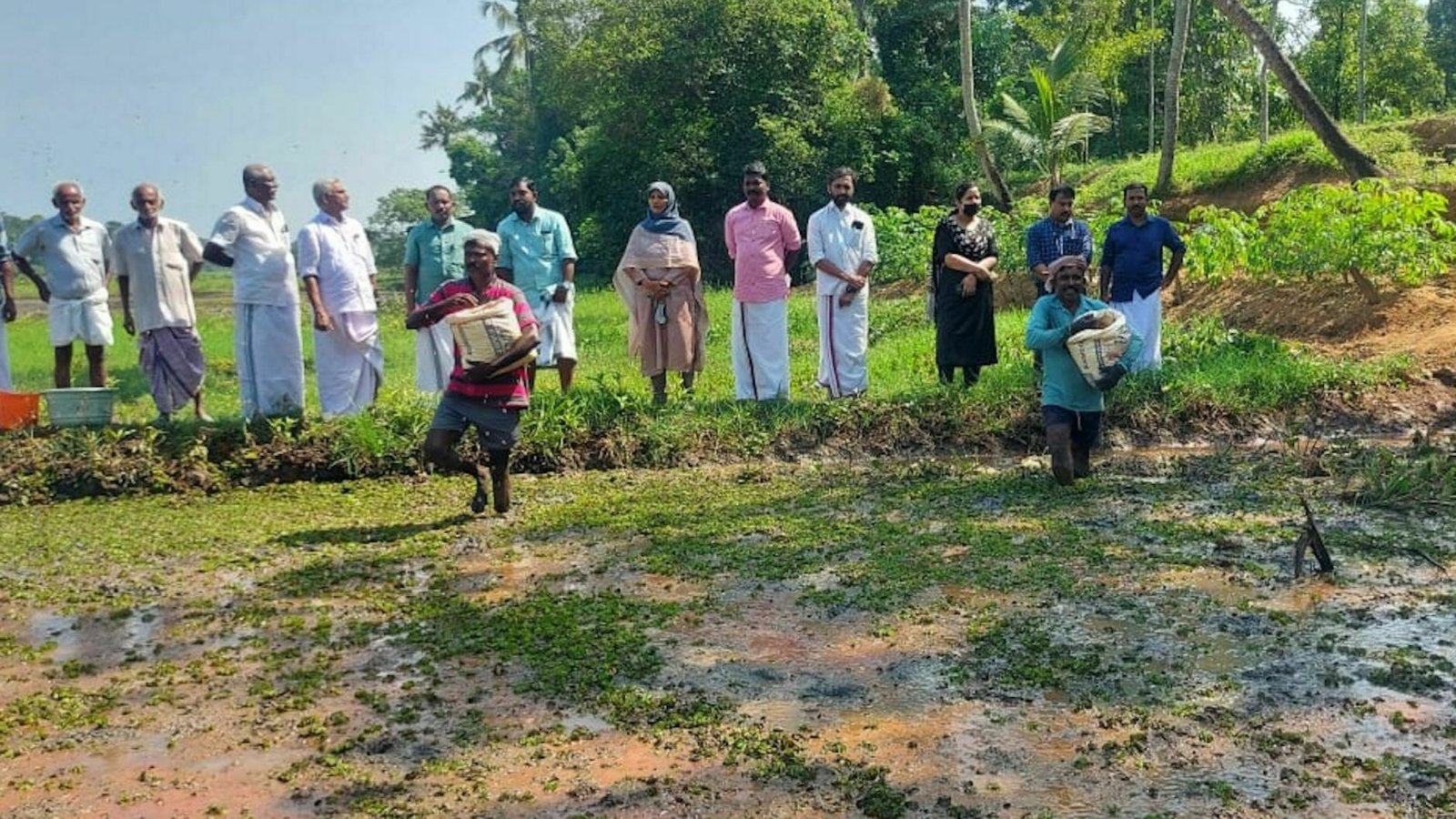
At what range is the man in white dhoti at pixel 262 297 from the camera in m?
7.78

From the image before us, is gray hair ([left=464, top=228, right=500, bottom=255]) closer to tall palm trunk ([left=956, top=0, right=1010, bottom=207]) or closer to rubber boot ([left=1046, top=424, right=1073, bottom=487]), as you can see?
rubber boot ([left=1046, top=424, right=1073, bottom=487])

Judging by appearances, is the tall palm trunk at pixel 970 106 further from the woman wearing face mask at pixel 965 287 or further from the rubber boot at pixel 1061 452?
the rubber boot at pixel 1061 452

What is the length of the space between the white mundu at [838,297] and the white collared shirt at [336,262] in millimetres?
3152

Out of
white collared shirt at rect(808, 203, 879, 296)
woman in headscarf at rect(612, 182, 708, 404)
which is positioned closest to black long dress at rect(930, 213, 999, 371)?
white collared shirt at rect(808, 203, 879, 296)

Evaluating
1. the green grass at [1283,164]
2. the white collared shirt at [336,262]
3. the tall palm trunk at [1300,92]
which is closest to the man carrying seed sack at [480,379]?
the white collared shirt at [336,262]

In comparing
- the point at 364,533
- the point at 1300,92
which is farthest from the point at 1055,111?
the point at 364,533

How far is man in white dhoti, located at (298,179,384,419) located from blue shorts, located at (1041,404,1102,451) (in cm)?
450

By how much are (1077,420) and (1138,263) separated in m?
2.24

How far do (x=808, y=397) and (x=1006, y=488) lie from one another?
251 cm

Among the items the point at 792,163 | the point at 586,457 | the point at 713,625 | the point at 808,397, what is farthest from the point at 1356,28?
the point at 713,625

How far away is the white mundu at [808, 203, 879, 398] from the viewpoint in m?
8.46

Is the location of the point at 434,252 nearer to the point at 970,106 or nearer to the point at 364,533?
the point at 364,533

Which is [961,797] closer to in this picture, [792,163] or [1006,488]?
[1006,488]

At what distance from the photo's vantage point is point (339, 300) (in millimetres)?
7879
